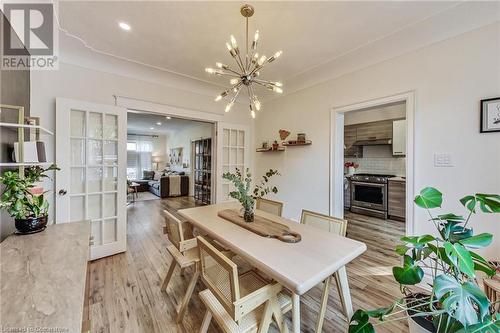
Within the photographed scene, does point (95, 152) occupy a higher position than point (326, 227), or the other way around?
point (95, 152)

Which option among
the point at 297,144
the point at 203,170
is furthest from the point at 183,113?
the point at 203,170

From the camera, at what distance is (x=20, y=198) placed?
1374 mm

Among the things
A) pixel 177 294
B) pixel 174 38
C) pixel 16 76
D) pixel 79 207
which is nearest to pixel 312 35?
pixel 174 38

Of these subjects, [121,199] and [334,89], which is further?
[334,89]

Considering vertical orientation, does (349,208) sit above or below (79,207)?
below

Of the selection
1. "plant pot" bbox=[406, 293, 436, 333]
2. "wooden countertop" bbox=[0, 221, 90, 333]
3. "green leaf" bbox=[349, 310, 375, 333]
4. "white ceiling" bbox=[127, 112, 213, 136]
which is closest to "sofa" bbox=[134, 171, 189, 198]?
"white ceiling" bbox=[127, 112, 213, 136]

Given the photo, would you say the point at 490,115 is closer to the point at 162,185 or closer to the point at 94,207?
the point at 94,207

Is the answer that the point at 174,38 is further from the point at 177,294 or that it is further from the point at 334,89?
the point at 177,294

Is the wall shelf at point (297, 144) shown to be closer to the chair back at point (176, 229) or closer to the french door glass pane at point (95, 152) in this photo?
the chair back at point (176, 229)

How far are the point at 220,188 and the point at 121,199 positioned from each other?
1.61 meters

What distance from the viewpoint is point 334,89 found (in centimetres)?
296
